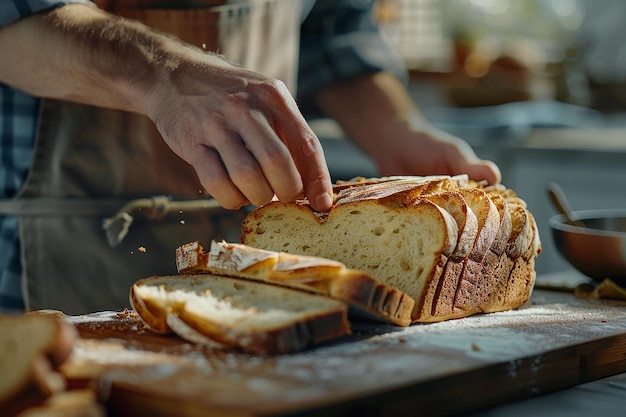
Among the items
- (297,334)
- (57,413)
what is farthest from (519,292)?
(57,413)

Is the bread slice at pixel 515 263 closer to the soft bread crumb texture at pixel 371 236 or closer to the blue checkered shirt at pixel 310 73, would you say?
the soft bread crumb texture at pixel 371 236

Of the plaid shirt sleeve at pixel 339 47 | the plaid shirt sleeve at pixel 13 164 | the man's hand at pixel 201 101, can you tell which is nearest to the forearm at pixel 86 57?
the man's hand at pixel 201 101

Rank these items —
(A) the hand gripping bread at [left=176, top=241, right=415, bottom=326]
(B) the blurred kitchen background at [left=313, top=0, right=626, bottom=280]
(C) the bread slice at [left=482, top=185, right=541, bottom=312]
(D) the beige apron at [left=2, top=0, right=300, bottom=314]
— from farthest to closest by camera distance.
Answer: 1. (B) the blurred kitchen background at [left=313, top=0, right=626, bottom=280]
2. (D) the beige apron at [left=2, top=0, right=300, bottom=314]
3. (C) the bread slice at [left=482, top=185, right=541, bottom=312]
4. (A) the hand gripping bread at [left=176, top=241, right=415, bottom=326]

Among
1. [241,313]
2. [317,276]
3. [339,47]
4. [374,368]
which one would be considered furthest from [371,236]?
[339,47]

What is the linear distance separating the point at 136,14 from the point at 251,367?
129 cm

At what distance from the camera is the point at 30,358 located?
1.09 metres

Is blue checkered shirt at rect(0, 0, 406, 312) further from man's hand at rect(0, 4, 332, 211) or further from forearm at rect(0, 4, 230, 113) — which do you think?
man's hand at rect(0, 4, 332, 211)

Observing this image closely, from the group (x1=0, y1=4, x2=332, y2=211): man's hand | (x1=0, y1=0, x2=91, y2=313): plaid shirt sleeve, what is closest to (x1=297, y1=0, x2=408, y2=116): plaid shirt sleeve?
(x1=0, y1=0, x2=91, y2=313): plaid shirt sleeve

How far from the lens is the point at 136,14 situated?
7.42ft

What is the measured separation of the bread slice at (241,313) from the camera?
4.41 ft

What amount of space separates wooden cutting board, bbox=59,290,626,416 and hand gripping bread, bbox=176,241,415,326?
4 cm

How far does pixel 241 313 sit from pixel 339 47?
1.55m

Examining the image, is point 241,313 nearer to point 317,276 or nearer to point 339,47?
point 317,276

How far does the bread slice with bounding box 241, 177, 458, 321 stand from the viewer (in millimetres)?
1687
